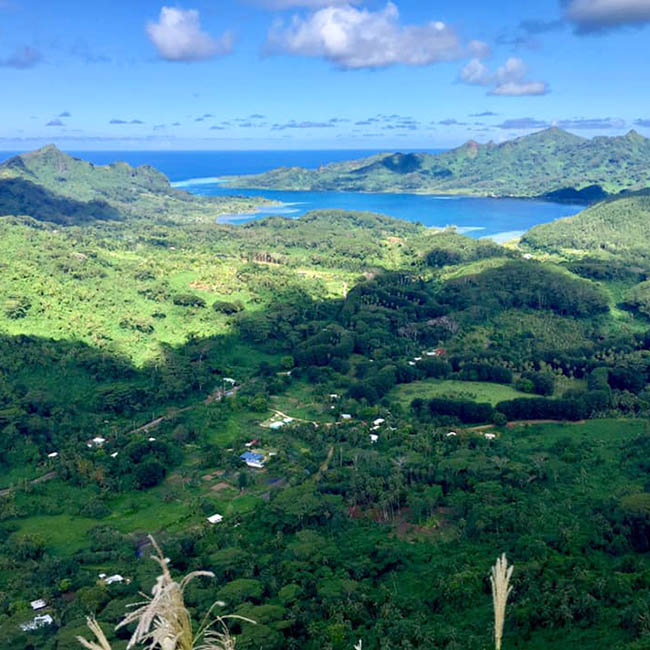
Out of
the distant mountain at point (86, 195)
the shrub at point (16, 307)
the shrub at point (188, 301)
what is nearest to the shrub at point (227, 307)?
the shrub at point (188, 301)

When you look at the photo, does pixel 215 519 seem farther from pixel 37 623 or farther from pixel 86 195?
pixel 86 195

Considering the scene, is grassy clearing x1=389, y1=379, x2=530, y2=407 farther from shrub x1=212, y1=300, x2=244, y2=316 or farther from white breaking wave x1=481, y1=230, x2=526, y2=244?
white breaking wave x1=481, y1=230, x2=526, y2=244

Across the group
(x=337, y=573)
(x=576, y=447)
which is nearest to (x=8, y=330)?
(x=337, y=573)

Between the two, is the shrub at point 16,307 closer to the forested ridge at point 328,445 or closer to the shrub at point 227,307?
the forested ridge at point 328,445

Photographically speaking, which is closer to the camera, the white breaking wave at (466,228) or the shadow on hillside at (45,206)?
the shadow on hillside at (45,206)

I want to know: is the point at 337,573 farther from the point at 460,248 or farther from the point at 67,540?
the point at 460,248
